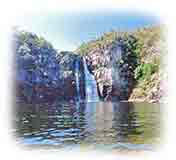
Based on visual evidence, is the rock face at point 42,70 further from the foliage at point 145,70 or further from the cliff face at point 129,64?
the foliage at point 145,70

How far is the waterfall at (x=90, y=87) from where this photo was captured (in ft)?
6.41

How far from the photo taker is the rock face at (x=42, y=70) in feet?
6.40

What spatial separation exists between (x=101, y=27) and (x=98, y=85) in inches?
10.6

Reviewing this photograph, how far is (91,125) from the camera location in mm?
1938

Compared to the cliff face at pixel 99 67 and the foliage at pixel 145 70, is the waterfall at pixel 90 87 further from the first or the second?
the foliage at pixel 145 70

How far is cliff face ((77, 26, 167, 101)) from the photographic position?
6.36 feet

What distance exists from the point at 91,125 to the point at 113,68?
0.28 meters

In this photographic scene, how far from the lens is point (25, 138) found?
6.31ft

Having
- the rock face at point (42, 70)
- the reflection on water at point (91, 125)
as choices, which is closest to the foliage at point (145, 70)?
the reflection on water at point (91, 125)

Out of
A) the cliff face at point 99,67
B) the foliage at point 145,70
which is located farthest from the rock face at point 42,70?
the foliage at point 145,70

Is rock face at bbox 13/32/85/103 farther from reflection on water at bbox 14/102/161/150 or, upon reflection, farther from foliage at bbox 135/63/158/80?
foliage at bbox 135/63/158/80

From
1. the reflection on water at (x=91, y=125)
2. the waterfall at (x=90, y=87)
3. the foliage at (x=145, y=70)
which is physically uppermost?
the foliage at (x=145, y=70)

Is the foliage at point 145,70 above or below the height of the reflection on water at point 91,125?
above

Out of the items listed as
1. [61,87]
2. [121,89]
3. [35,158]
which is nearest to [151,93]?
[121,89]
